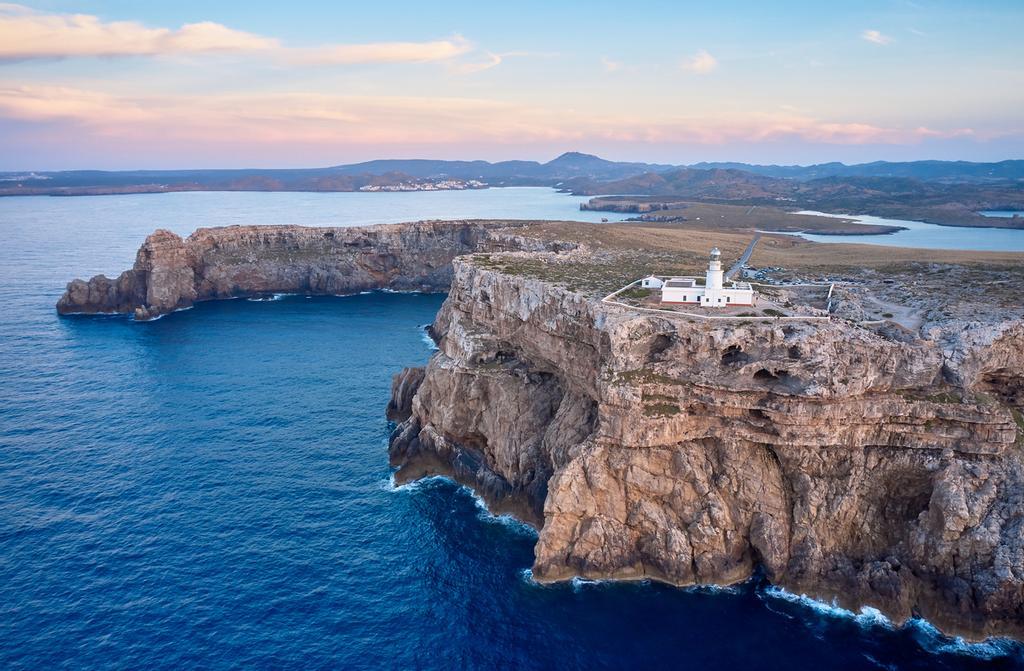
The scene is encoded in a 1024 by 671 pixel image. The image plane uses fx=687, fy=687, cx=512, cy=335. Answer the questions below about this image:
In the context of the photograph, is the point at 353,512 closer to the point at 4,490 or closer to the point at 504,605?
the point at 504,605

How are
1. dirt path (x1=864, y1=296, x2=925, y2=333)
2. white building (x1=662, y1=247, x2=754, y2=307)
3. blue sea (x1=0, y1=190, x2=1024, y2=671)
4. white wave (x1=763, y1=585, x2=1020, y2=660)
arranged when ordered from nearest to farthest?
white wave (x1=763, y1=585, x2=1020, y2=660) → blue sea (x1=0, y1=190, x2=1024, y2=671) → dirt path (x1=864, y1=296, x2=925, y2=333) → white building (x1=662, y1=247, x2=754, y2=307)

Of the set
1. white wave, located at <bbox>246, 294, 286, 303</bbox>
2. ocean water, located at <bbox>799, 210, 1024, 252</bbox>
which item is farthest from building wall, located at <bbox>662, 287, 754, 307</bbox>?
white wave, located at <bbox>246, 294, 286, 303</bbox>

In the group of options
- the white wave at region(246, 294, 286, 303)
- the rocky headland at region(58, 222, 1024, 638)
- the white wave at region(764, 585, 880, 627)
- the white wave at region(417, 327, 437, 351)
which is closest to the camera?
the white wave at region(764, 585, 880, 627)

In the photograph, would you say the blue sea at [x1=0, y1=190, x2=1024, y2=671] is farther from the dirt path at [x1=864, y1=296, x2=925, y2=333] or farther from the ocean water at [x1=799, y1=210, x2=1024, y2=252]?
the ocean water at [x1=799, y1=210, x2=1024, y2=252]

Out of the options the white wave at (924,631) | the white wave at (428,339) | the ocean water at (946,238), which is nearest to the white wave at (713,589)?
the white wave at (924,631)

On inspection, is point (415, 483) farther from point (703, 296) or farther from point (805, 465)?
point (805, 465)

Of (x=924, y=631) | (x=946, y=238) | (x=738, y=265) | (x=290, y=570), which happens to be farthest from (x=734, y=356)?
(x=946, y=238)

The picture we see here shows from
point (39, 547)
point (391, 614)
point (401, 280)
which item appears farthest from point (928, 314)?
point (401, 280)
